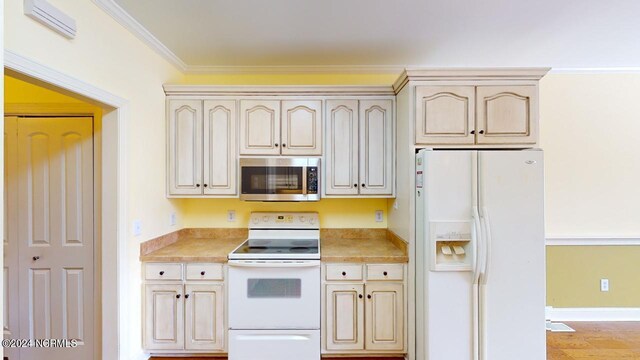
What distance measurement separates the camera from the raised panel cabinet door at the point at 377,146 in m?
2.70

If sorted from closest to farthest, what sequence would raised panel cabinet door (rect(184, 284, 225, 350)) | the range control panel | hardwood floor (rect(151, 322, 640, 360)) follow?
raised panel cabinet door (rect(184, 284, 225, 350))
hardwood floor (rect(151, 322, 640, 360))
the range control panel

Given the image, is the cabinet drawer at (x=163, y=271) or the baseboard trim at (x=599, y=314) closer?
the cabinet drawer at (x=163, y=271)

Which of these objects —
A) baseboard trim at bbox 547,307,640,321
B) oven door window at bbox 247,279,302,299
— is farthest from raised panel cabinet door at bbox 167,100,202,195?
baseboard trim at bbox 547,307,640,321

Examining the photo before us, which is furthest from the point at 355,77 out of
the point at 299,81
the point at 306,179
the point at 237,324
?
the point at 237,324

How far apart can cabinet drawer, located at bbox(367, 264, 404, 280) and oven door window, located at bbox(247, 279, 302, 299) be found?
1.83ft

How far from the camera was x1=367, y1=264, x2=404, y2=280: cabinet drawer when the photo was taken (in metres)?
2.39

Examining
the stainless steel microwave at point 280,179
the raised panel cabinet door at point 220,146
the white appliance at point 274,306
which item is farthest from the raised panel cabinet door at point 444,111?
the raised panel cabinet door at point 220,146

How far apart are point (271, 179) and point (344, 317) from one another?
4.17ft

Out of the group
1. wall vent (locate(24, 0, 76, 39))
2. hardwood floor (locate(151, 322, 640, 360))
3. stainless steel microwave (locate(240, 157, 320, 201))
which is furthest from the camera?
stainless steel microwave (locate(240, 157, 320, 201))

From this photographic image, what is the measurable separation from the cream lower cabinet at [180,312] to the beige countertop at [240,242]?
130mm

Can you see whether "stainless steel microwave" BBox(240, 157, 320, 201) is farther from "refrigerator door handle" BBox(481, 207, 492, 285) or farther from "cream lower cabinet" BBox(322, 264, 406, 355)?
"refrigerator door handle" BBox(481, 207, 492, 285)

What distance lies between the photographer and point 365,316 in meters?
2.38

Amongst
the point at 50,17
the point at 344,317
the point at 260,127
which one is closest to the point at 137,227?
the point at 260,127

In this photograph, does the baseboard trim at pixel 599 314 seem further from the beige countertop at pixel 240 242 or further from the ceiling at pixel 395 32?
the ceiling at pixel 395 32
